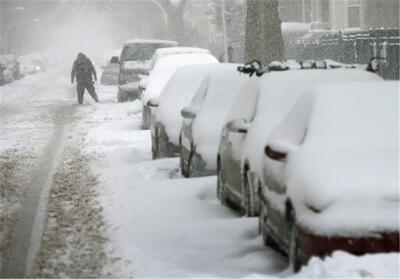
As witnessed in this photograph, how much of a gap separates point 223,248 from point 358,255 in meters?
2.19

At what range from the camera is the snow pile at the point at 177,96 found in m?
14.8

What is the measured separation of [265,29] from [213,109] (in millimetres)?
13245

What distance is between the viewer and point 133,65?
3083 cm

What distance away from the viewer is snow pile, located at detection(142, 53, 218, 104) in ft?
68.4

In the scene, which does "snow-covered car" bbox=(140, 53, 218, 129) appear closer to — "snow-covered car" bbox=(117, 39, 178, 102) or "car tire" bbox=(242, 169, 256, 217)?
"snow-covered car" bbox=(117, 39, 178, 102)

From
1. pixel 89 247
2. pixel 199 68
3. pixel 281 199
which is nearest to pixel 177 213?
pixel 89 247

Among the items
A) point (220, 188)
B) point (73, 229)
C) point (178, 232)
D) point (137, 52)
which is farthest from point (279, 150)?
point (137, 52)

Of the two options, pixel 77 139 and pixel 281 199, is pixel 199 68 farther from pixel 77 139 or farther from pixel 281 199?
pixel 281 199

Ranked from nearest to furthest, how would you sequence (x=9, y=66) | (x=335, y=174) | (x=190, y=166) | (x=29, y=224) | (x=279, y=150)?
(x=335, y=174), (x=279, y=150), (x=29, y=224), (x=190, y=166), (x=9, y=66)

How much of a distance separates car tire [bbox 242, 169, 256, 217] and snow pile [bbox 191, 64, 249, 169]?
1996mm

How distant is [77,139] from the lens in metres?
20.5

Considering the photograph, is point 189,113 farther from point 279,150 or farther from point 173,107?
point 279,150

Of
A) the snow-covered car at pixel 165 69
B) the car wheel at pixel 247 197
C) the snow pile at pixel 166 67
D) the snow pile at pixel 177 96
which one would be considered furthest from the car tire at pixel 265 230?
the snow-covered car at pixel 165 69

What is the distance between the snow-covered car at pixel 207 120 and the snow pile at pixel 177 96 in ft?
Answer: 3.94
